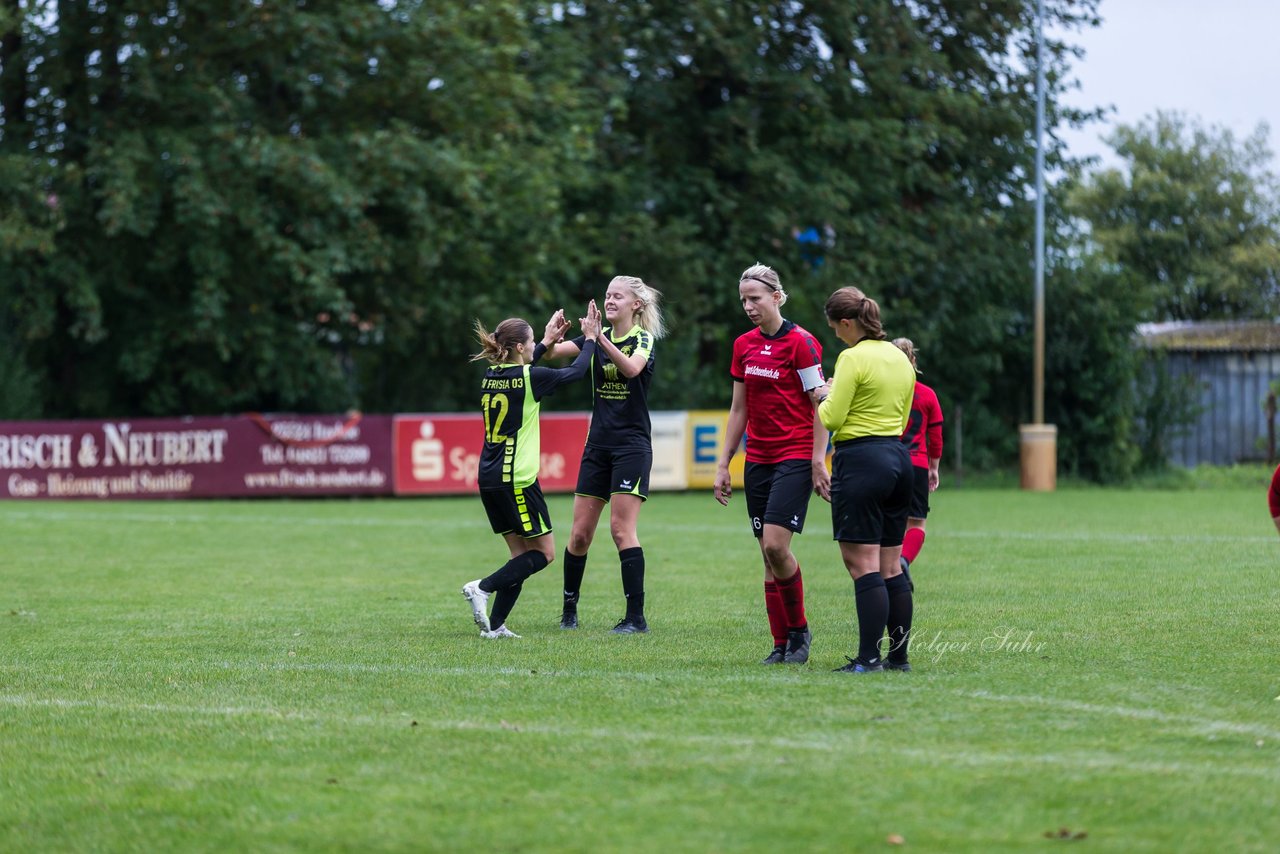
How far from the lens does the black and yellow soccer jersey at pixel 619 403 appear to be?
9.45 metres

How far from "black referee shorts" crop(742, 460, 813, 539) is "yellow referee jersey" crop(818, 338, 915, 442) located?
2.01 ft

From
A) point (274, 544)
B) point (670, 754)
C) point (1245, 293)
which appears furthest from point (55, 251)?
point (1245, 293)

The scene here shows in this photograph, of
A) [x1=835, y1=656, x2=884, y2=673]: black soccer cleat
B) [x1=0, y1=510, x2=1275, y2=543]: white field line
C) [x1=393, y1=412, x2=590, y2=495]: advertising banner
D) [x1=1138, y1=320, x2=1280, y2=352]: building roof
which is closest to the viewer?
[x1=835, y1=656, x2=884, y2=673]: black soccer cleat

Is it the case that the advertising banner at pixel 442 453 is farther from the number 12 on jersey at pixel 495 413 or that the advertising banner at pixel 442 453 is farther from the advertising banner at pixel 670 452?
the number 12 on jersey at pixel 495 413

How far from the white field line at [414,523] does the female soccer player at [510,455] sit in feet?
28.6

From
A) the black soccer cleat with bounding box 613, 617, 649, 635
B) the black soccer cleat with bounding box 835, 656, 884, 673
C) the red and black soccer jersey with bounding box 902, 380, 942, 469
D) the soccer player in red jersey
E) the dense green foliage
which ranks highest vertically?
the dense green foliage

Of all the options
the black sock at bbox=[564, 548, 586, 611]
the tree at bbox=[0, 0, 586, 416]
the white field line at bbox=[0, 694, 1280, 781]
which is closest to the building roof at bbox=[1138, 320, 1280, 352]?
the tree at bbox=[0, 0, 586, 416]

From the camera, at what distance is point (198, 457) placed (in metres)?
Result: 25.8

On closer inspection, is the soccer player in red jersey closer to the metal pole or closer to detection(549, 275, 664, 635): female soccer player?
detection(549, 275, 664, 635): female soccer player

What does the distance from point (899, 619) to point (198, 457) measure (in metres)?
19.8

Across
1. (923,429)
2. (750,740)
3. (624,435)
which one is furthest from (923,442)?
(750,740)

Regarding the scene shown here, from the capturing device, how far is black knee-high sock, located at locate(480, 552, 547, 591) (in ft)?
30.7

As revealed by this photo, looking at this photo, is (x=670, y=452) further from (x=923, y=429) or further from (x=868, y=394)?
(x=868, y=394)

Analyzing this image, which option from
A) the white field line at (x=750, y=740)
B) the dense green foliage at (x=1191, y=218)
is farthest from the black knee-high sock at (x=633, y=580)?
the dense green foliage at (x=1191, y=218)
